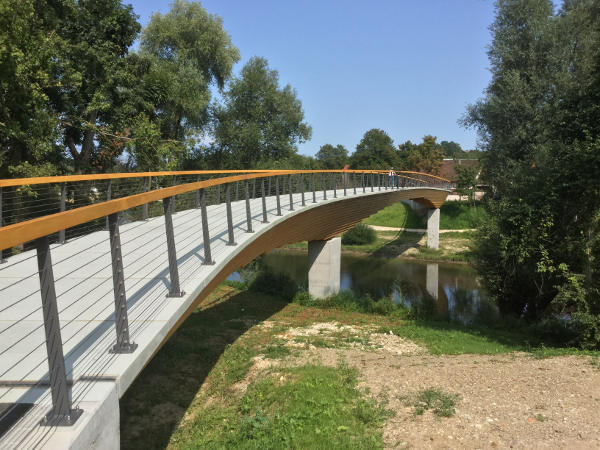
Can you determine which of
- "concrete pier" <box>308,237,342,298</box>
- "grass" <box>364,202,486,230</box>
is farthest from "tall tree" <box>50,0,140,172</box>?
"grass" <box>364,202,486,230</box>

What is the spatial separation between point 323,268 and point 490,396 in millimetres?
12979

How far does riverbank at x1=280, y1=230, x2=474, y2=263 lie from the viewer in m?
34.9

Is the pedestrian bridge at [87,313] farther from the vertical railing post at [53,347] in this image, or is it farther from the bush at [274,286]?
the bush at [274,286]

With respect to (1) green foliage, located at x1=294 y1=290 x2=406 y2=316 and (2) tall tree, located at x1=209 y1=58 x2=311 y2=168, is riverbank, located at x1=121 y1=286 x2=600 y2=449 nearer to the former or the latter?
(1) green foliage, located at x1=294 y1=290 x2=406 y2=316

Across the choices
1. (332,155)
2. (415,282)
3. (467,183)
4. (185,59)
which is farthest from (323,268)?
(332,155)

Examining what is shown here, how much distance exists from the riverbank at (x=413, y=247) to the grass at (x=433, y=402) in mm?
28899

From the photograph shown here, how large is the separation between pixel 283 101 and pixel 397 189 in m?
13.4

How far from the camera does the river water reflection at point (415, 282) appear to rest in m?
16.8

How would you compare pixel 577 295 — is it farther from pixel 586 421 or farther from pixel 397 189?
pixel 397 189

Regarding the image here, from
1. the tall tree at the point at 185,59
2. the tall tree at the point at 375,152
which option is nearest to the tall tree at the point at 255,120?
the tall tree at the point at 185,59

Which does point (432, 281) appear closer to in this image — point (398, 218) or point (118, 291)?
point (398, 218)

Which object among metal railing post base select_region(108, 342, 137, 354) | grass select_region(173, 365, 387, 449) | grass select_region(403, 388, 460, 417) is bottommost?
grass select_region(173, 365, 387, 449)

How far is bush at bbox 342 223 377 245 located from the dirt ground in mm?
30232

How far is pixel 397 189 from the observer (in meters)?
23.9
